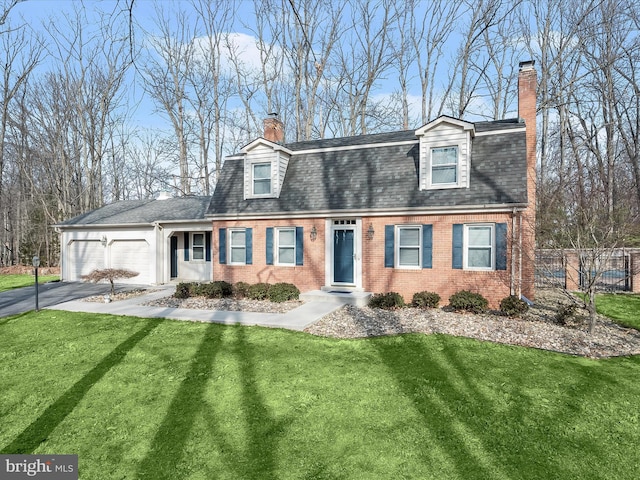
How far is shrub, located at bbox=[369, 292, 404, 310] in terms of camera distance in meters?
10.6

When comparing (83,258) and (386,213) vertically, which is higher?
(386,213)

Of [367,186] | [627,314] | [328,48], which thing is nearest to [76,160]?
[328,48]

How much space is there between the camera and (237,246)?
1415cm

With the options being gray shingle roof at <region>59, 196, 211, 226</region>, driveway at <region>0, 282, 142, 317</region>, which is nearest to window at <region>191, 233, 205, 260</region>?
gray shingle roof at <region>59, 196, 211, 226</region>

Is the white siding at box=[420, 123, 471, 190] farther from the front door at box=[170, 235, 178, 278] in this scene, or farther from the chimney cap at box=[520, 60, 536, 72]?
the front door at box=[170, 235, 178, 278]

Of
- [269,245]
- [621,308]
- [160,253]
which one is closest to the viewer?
[621,308]

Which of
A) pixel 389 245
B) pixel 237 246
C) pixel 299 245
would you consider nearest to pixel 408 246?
pixel 389 245

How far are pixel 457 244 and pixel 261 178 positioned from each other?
754 centimetres

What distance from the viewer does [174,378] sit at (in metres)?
5.79

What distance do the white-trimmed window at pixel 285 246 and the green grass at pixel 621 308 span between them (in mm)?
9585

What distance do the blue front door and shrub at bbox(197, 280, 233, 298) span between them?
3.80 metres

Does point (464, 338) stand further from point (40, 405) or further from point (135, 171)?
point (135, 171)

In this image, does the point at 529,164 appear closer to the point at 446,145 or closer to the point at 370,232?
the point at 446,145

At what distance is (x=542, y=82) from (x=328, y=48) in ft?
42.6
